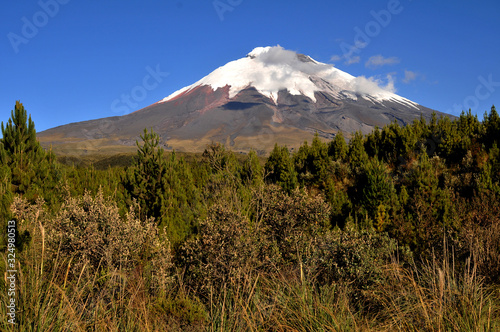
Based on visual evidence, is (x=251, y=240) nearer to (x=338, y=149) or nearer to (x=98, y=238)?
(x=98, y=238)

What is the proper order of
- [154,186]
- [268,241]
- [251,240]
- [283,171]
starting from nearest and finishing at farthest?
[251,240] < [268,241] < [154,186] < [283,171]

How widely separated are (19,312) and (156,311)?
2983mm

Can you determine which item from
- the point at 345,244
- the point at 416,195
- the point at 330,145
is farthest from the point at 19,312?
the point at 330,145

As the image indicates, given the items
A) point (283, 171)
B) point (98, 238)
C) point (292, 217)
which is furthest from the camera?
point (283, 171)

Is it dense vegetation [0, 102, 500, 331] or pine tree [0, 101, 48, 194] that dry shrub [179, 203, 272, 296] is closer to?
dense vegetation [0, 102, 500, 331]

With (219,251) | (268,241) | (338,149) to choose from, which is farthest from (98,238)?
(338,149)

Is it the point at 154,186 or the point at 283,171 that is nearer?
the point at 154,186

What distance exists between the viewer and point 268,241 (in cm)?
1090

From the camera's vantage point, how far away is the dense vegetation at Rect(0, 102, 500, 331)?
340 centimetres

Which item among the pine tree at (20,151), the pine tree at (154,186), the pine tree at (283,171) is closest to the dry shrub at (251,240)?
the pine tree at (154,186)

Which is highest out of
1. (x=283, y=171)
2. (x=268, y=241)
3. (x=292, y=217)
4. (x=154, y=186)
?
(x=283, y=171)

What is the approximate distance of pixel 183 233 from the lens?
1662cm

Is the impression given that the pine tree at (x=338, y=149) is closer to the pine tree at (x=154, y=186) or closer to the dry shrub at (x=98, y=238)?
the pine tree at (x=154, y=186)

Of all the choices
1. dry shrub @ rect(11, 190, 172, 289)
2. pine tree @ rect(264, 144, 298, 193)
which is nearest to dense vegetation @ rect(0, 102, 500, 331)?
dry shrub @ rect(11, 190, 172, 289)
